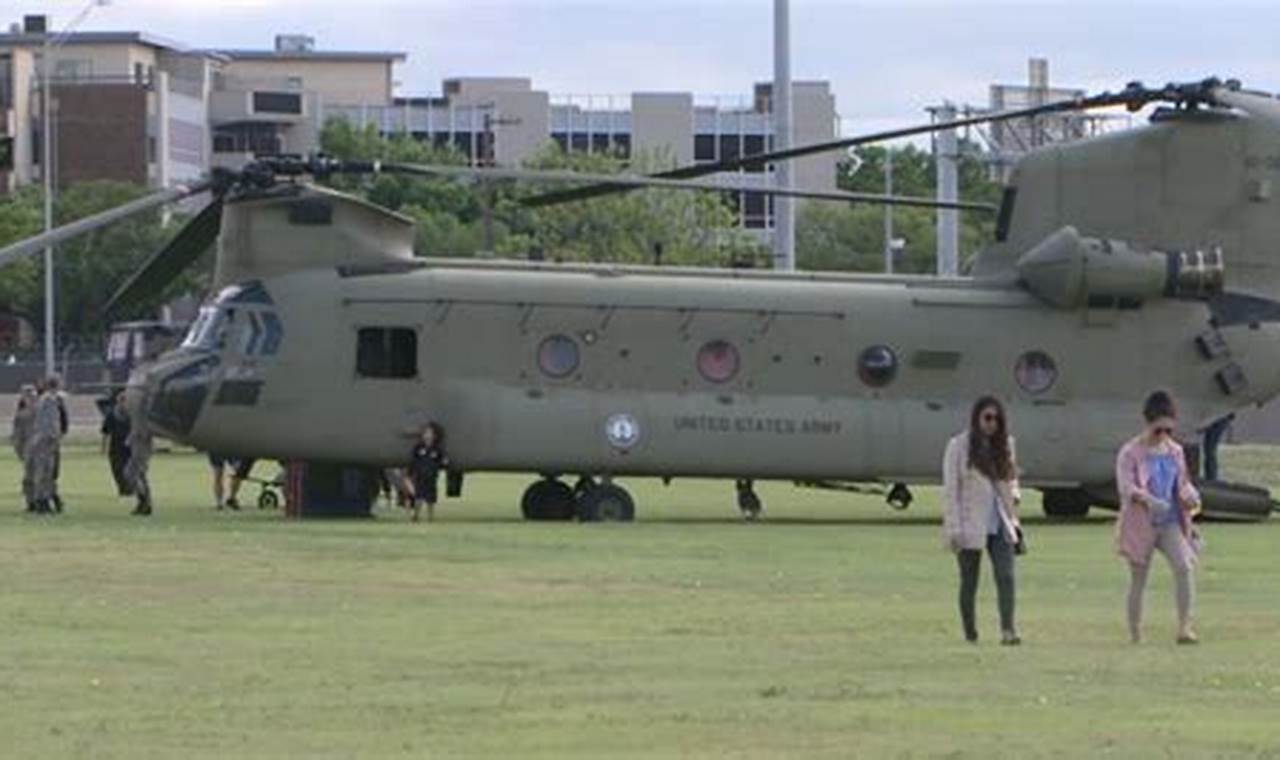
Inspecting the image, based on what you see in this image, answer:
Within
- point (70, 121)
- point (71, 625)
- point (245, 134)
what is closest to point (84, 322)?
point (70, 121)

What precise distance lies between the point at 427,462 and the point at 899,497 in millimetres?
6713

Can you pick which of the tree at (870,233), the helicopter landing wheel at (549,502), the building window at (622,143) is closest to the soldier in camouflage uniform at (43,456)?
the helicopter landing wheel at (549,502)

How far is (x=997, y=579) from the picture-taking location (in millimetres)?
24641

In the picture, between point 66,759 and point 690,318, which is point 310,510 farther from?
point 66,759

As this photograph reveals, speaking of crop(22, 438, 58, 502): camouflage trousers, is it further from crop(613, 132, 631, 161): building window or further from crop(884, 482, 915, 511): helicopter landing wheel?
crop(613, 132, 631, 161): building window

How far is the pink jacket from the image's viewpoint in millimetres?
24922

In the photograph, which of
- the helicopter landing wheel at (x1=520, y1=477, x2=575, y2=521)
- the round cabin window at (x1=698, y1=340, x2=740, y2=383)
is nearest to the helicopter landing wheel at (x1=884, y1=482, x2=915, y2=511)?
the round cabin window at (x1=698, y1=340, x2=740, y2=383)

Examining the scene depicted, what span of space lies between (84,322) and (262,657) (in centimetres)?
11627

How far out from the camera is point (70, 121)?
496 ft

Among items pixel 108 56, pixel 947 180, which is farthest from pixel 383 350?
pixel 108 56

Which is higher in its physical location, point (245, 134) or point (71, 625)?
point (245, 134)

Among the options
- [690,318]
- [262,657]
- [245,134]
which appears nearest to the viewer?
[262,657]

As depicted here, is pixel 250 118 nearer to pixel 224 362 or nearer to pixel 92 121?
pixel 92 121

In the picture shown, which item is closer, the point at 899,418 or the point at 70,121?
the point at 899,418
